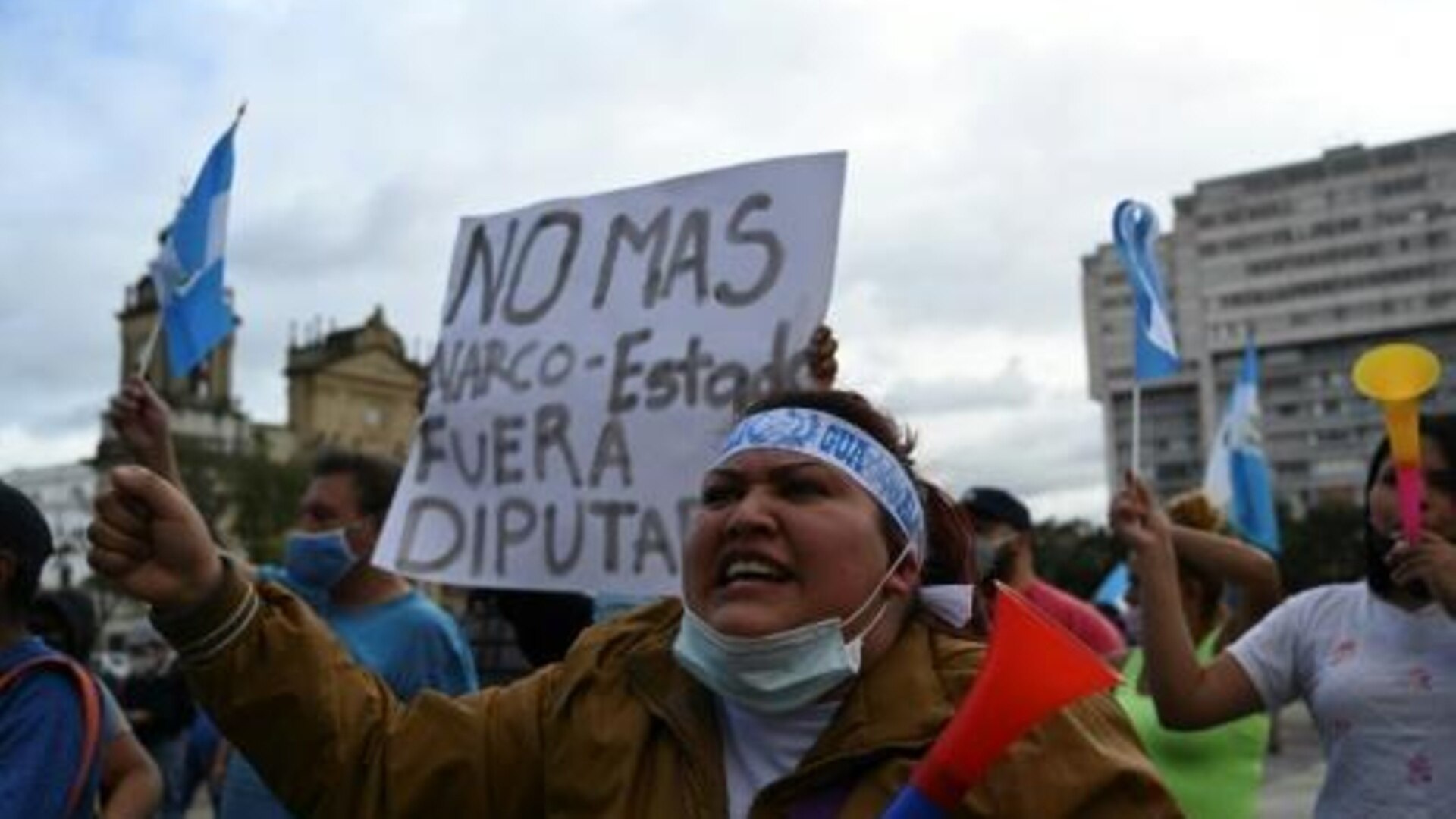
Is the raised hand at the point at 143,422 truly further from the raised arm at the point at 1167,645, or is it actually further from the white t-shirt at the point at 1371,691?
the white t-shirt at the point at 1371,691

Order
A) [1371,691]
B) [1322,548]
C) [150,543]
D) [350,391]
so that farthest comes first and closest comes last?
[350,391] < [1322,548] < [1371,691] < [150,543]

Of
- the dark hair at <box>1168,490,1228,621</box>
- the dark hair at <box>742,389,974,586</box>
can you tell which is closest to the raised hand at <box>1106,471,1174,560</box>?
the dark hair at <box>742,389,974,586</box>

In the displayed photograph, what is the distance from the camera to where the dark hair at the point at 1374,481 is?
3094 millimetres

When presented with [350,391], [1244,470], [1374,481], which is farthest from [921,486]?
[350,391]

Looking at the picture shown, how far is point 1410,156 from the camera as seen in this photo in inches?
4208

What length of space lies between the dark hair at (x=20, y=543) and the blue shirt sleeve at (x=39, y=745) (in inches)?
8.2

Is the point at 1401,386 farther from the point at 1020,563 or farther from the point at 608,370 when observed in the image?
the point at 1020,563

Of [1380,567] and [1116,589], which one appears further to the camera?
[1116,589]

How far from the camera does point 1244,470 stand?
9.88 m

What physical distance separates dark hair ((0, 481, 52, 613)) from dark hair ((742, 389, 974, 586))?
143 cm

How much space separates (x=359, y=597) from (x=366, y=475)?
0.39 meters

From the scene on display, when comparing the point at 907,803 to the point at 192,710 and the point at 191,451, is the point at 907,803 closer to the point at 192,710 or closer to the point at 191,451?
the point at 192,710

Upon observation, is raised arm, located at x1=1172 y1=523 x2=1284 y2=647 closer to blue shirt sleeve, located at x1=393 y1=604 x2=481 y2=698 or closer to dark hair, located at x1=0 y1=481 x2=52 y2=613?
blue shirt sleeve, located at x1=393 y1=604 x2=481 y2=698

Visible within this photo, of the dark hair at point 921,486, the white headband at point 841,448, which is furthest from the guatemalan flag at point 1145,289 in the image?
the white headband at point 841,448
